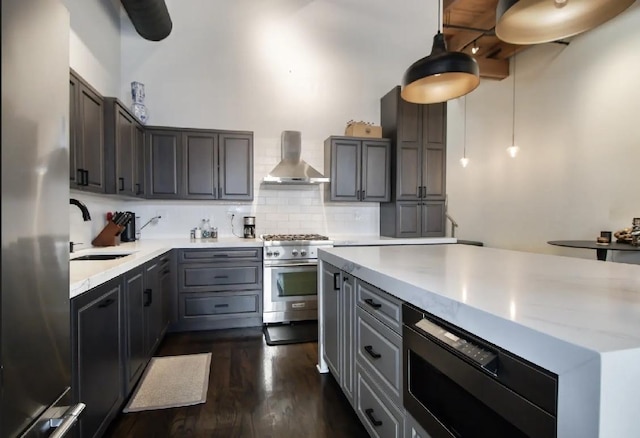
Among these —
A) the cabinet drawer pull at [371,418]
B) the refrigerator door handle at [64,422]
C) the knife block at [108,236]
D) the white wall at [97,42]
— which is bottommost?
the cabinet drawer pull at [371,418]

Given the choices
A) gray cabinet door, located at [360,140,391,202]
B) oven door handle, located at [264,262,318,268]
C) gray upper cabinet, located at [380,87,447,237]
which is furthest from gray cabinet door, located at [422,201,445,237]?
oven door handle, located at [264,262,318,268]

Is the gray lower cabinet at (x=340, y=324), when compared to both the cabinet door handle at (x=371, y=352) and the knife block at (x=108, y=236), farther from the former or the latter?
the knife block at (x=108, y=236)

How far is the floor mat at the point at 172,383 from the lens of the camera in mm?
2184

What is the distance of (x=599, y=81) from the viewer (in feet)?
15.2

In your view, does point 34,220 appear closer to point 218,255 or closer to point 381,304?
point 381,304

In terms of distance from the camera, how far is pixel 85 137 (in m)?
2.40

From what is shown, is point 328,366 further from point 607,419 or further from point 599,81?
point 599,81

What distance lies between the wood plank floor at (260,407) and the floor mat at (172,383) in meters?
0.06

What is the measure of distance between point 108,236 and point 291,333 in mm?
1977

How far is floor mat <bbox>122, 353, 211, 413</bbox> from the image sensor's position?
2.18 metres

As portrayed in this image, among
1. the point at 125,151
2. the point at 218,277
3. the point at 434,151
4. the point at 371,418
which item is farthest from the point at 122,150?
the point at 434,151

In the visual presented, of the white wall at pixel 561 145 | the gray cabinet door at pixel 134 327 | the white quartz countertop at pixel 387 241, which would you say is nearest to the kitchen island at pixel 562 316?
the gray cabinet door at pixel 134 327

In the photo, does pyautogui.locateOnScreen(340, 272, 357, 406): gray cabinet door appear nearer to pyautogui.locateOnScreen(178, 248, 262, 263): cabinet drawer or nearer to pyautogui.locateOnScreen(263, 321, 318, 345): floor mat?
pyautogui.locateOnScreen(263, 321, 318, 345): floor mat

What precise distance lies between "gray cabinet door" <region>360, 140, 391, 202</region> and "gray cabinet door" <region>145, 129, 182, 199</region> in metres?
2.21
